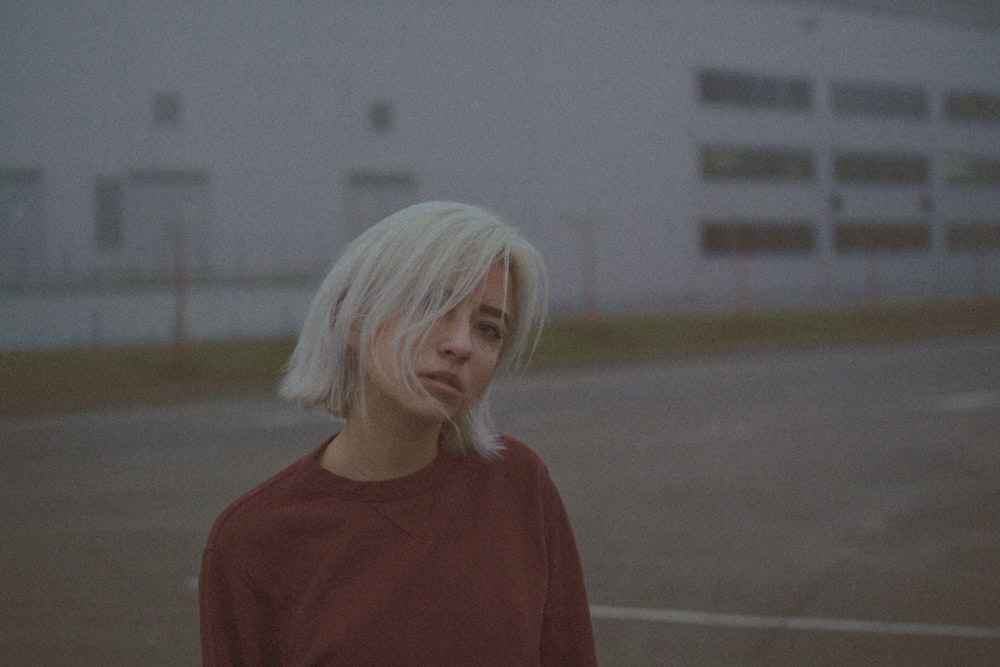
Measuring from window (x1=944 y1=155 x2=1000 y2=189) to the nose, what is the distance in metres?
34.8

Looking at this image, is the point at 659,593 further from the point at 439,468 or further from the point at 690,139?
the point at 690,139

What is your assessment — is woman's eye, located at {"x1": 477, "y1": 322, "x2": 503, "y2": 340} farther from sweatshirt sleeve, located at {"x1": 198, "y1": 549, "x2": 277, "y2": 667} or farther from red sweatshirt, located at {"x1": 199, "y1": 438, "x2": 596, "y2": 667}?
sweatshirt sleeve, located at {"x1": 198, "y1": 549, "x2": 277, "y2": 667}

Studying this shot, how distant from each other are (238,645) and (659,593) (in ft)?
12.3

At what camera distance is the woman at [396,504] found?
151 centimetres

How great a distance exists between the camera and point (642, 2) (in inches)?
1276

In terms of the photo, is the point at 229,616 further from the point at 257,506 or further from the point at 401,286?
the point at 401,286

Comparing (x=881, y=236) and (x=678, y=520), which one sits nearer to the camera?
(x=678, y=520)

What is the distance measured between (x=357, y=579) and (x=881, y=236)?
36.2m

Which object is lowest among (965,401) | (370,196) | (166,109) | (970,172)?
(965,401)

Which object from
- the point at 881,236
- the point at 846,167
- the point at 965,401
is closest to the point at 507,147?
the point at 846,167

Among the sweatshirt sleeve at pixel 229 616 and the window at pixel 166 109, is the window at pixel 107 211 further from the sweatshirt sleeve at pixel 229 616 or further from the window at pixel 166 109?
the sweatshirt sleeve at pixel 229 616

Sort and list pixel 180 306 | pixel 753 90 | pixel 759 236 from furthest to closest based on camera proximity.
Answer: pixel 759 236, pixel 753 90, pixel 180 306

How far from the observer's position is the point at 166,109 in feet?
83.5

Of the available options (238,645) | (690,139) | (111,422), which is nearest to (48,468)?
(111,422)
